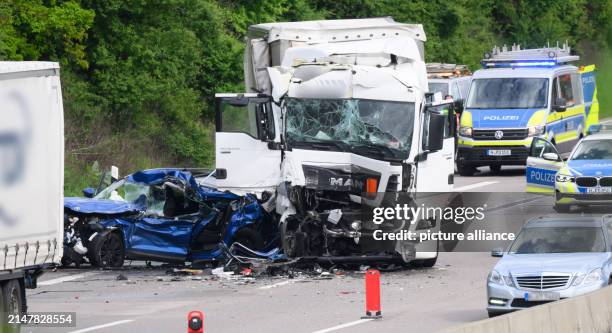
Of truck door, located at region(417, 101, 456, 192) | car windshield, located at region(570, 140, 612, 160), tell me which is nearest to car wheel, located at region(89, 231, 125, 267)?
truck door, located at region(417, 101, 456, 192)

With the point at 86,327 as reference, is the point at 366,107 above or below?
above

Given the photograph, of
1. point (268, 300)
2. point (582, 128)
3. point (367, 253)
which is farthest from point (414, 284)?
point (582, 128)

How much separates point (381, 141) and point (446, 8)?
34038 mm

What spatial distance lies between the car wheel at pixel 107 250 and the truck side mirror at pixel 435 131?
17.0 ft

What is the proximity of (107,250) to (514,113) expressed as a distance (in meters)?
16.6

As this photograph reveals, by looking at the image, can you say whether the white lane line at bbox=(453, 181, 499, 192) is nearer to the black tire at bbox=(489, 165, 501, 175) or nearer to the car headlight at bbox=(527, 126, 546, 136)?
the car headlight at bbox=(527, 126, 546, 136)

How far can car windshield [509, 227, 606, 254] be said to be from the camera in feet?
52.4

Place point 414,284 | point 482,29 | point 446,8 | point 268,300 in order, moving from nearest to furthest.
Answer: point 268,300, point 414,284, point 446,8, point 482,29

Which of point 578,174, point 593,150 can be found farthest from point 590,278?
point 593,150

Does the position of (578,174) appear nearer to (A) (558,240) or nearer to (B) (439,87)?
(A) (558,240)

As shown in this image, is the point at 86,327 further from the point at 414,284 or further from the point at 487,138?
the point at 487,138

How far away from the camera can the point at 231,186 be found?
20.9m

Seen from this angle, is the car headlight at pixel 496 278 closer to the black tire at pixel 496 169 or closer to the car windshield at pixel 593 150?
the car windshield at pixel 593 150

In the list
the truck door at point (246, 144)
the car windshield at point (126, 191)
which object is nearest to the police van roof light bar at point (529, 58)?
the truck door at point (246, 144)
